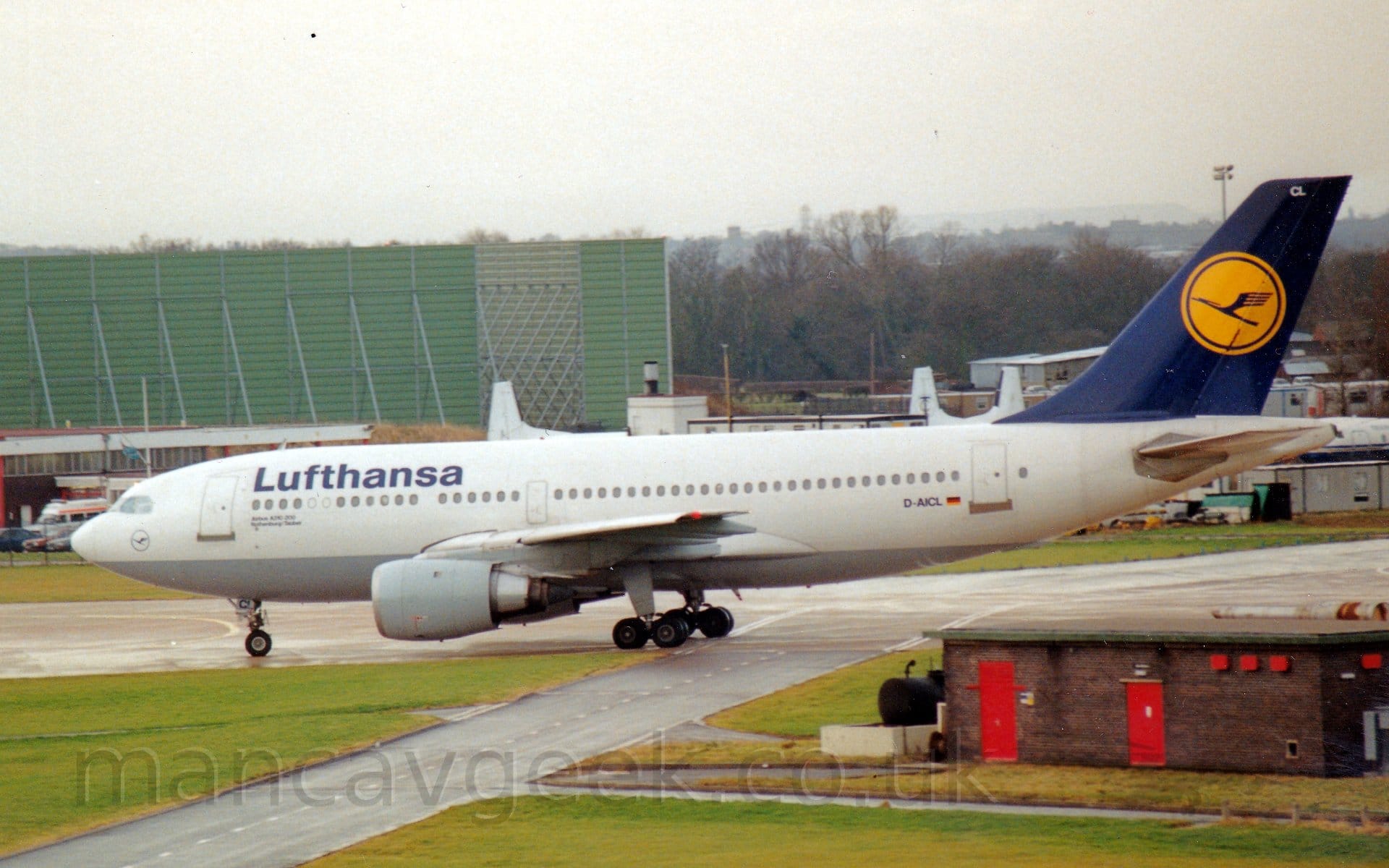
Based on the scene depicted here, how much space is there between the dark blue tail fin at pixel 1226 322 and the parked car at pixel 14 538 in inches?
2129

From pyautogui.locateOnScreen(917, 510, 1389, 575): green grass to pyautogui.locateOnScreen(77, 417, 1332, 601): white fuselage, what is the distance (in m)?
11.9

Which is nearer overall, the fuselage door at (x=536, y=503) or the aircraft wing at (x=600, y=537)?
the aircraft wing at (x=600, y=537)

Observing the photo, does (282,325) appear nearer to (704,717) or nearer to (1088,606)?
(1088,606)

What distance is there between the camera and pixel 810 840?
16.3 m

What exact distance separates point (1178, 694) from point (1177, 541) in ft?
115

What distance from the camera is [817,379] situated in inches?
4464

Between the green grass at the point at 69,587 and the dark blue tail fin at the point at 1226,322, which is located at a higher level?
the dark blue tail fin at the point at 1226,322

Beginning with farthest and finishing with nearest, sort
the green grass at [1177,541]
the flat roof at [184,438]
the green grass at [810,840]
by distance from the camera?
the flat roof at [184,438] < the green grass at [1177,541] < the green grass at [810,840]

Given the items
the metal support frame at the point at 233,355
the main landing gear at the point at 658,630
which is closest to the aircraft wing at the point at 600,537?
the main landing gear at the point at 658,630

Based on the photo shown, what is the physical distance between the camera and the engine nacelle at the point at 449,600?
30.3m

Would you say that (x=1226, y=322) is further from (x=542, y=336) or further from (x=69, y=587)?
(x=542, y=336)

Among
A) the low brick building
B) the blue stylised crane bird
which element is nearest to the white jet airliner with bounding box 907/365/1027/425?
the blue stylised crane bird

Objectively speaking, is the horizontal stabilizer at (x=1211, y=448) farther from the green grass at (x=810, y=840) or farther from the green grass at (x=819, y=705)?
the green grass at (x=810, y=840)

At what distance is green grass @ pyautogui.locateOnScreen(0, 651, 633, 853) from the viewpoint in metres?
20.2
